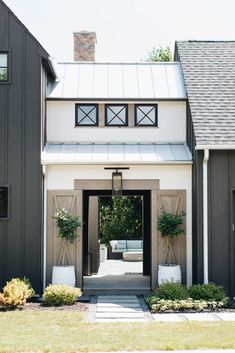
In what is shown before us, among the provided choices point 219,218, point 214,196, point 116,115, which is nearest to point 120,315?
point 219,218

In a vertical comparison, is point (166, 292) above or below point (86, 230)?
below

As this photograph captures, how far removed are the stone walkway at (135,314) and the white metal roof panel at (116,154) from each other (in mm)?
3817

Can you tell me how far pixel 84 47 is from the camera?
20609 millimetres

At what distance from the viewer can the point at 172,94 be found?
16.4m

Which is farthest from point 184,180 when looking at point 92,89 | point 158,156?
point 92,89

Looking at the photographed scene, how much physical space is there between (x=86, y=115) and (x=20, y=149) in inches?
98.3

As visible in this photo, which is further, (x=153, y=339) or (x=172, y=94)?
(x=172, y=94)

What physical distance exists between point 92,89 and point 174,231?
204 inches

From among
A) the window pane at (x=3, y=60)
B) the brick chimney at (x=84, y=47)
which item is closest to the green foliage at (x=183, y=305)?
the window pane at (x=3, y=60)

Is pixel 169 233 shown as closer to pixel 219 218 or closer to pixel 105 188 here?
pixel 219 218

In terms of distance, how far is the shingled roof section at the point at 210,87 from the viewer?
14.1 metres

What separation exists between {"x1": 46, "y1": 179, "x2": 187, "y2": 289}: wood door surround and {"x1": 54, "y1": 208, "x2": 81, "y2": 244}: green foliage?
0.37m

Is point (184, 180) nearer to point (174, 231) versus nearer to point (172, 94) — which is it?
point (174, 231)

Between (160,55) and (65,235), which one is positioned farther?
(160,55)
